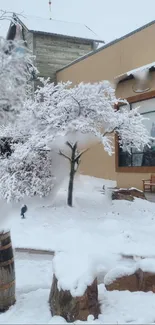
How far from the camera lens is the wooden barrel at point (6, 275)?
4078mm

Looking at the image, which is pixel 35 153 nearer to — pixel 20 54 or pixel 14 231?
pixel 14 231

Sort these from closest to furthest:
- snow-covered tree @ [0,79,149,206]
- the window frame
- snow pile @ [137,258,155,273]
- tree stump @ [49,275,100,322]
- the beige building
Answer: tree stump @ [49,275,100,322], snow pile @ [137,258,155,273], snow-covered tree @ [0,79,149,206], the window frame, the beige building

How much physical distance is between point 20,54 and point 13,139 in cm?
620

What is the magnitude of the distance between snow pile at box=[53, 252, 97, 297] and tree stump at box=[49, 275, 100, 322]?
0.06 m

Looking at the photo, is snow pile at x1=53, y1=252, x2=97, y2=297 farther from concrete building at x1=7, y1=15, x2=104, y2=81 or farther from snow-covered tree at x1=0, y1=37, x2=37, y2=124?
concrete building at x1=7, y1=15, x2=104, y2=81

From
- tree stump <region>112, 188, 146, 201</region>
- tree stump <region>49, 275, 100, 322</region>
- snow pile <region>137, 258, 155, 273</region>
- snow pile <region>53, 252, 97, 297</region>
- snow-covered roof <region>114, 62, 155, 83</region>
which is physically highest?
snow-covered roof <region>114, 62, 155, 83</region>

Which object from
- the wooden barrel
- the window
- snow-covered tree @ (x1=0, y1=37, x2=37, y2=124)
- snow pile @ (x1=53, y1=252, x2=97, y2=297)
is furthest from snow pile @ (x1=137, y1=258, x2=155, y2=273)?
the window

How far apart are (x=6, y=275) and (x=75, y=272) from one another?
835mm

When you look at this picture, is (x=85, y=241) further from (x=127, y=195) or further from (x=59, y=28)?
(x=59, y=28)

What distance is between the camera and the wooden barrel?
13.4 feet

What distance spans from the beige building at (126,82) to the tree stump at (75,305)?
8.86 m

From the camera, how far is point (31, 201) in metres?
10.8

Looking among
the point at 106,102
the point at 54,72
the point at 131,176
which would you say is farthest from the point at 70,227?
the point at 54,72

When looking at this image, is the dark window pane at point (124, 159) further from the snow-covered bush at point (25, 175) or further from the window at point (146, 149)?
the snow-covered bush at point (25, 175)
